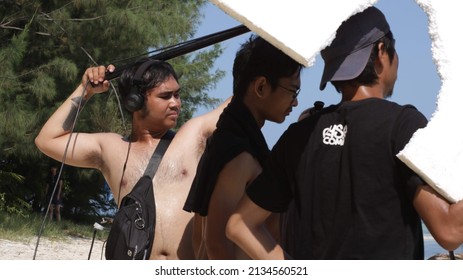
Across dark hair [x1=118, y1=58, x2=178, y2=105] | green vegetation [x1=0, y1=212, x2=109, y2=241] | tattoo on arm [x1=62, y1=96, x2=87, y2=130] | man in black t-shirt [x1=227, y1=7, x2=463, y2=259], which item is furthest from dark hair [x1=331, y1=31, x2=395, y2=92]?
green vegetation [x1=0, y1=212, x2=109, y2=241]

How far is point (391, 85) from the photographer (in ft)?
7.42

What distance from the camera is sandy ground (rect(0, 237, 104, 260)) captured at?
13.7 metres

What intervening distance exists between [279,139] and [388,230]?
385 mm

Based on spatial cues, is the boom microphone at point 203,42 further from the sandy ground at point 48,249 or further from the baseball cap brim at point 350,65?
the sandy ground at point 48,249

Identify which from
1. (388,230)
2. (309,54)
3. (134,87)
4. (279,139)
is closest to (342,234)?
(388,230)

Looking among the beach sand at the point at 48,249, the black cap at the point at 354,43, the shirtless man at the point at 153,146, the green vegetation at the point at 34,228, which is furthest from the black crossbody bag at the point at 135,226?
the green vegetation at the point at 34,228

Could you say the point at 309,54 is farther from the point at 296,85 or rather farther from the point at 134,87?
the point at 134,87

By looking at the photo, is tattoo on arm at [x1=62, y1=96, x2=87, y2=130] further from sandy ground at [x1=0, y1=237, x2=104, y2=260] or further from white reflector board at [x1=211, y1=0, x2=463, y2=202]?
sandy ground at [x1=0, y1=237, x2=104, y2=260]

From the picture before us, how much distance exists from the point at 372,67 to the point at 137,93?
153cm

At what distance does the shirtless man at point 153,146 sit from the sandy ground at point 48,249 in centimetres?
942

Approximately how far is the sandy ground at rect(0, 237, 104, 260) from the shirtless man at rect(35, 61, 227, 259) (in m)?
9.42

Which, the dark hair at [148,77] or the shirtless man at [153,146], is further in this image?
the dark hair at [148,77]

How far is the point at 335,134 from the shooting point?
2.19 meters

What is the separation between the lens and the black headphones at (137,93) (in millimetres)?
3557
